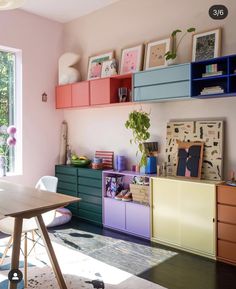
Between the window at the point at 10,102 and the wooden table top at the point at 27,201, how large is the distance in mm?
1989

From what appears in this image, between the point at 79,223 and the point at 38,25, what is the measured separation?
3071 mm

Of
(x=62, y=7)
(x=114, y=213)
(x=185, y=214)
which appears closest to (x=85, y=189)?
(x=114, y=213)

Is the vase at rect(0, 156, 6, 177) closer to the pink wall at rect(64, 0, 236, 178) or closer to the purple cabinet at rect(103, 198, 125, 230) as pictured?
the pink wall at rect(64, 0, 236, 178)

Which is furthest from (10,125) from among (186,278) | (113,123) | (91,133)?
(186,278)

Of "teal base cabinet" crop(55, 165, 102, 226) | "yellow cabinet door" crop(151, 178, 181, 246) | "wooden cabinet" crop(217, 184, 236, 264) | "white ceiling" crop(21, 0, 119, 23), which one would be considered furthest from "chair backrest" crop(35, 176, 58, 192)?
"white ceiling" crop(21, 0, 119, 23)

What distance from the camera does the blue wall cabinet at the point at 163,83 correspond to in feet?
11.0

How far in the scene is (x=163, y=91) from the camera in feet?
11.6

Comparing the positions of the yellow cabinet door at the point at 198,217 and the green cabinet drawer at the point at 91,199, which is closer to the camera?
the yellow cabinet door at the point at 198,217

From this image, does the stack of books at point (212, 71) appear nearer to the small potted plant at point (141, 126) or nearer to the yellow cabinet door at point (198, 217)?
the small potted plant at point (141, 126)

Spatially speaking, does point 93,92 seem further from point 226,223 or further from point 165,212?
point 226,223

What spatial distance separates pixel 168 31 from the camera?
386 cm

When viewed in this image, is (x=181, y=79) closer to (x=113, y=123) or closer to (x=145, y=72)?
(x=145, y=72)

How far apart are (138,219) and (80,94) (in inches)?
78.0

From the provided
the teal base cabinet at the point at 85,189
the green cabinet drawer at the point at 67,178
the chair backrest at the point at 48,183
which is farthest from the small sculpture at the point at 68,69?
the chair backrest at the point at 48,183
